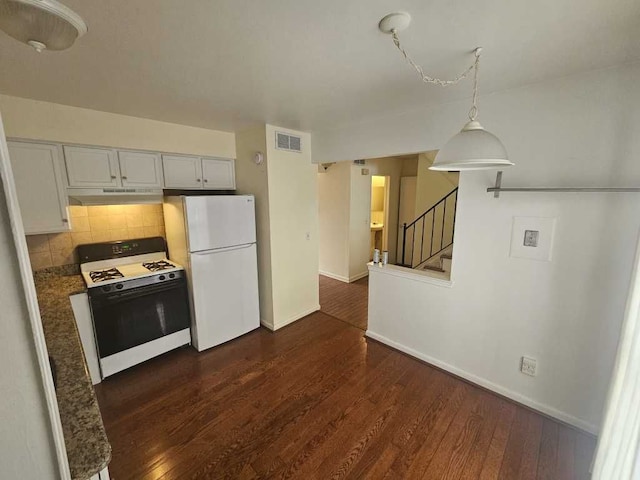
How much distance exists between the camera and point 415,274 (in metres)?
2.78

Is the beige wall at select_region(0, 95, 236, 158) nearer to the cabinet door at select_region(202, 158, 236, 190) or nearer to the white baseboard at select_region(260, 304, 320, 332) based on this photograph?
the cabinet door at select_region(202, 158, 236, 190)

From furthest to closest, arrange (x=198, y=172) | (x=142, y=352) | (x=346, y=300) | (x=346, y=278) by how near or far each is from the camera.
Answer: (x=346, y=278)
(x=346, y=300)
(x=198, y=172)
(x=142, y=352)

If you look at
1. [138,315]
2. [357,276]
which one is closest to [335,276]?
[357,276]

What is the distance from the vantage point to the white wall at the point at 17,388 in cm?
48

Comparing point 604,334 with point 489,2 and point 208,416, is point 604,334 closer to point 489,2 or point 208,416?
point 489,2

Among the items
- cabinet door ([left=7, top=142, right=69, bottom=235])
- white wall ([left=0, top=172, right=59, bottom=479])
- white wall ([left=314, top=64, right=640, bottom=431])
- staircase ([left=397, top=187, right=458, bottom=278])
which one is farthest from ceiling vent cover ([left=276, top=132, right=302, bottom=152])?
white wall ([left=0, top=172, right=59, bottom=479])

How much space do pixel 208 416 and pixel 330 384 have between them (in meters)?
1.03

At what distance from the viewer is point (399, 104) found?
2.39m

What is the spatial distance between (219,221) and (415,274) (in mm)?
2153

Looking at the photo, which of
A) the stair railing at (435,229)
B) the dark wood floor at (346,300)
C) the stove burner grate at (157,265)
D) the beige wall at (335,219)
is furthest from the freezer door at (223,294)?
the stair railing at (435,229)

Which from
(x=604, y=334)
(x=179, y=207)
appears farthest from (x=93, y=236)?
(x=604, y=334)

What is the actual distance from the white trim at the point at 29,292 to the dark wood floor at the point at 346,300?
3.18 meters

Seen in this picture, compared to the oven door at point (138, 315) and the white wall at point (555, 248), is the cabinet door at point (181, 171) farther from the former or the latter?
the white wall at point (555, 248)

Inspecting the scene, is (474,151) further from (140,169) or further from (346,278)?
(346,278)
